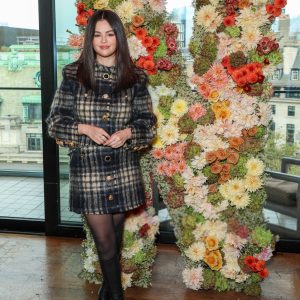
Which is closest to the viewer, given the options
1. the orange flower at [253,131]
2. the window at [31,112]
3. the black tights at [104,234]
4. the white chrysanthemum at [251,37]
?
the black tights at [104,234]

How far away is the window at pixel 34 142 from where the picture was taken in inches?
145

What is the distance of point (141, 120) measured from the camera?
240 centimetres

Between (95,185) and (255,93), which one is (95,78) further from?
(255,93)

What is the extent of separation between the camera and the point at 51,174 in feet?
11.8

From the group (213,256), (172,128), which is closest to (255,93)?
(172,128)

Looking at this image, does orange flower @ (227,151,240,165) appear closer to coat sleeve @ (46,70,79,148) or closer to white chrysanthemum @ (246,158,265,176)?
white chrysanthemum @ (246,158,265,176)

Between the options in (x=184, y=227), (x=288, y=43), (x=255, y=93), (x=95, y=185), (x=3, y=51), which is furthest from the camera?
(x=3, y=51)

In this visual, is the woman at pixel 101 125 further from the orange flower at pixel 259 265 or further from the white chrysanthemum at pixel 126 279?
the orange flower at pixel 259 265

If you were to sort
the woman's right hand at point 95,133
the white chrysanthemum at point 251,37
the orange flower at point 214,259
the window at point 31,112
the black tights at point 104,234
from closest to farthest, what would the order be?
1. the woman's right hand at point 95,133
2. the black tights at point 104,234
3. the white chrysanthemum at point 251,37
4. the orange flower at point 214,259
5. the window at point 31,112

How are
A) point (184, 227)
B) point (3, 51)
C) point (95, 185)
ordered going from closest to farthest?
point (95, 185)
point (184, 227)
point (3, 51)

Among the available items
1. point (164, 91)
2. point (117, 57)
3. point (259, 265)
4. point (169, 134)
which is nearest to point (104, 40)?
point (117, 57)

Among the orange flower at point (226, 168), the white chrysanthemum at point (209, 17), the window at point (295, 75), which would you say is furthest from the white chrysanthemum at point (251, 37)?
the window at point (295, 75)

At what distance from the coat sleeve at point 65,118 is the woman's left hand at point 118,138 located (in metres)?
0.16

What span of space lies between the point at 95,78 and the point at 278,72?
1.53 metres
